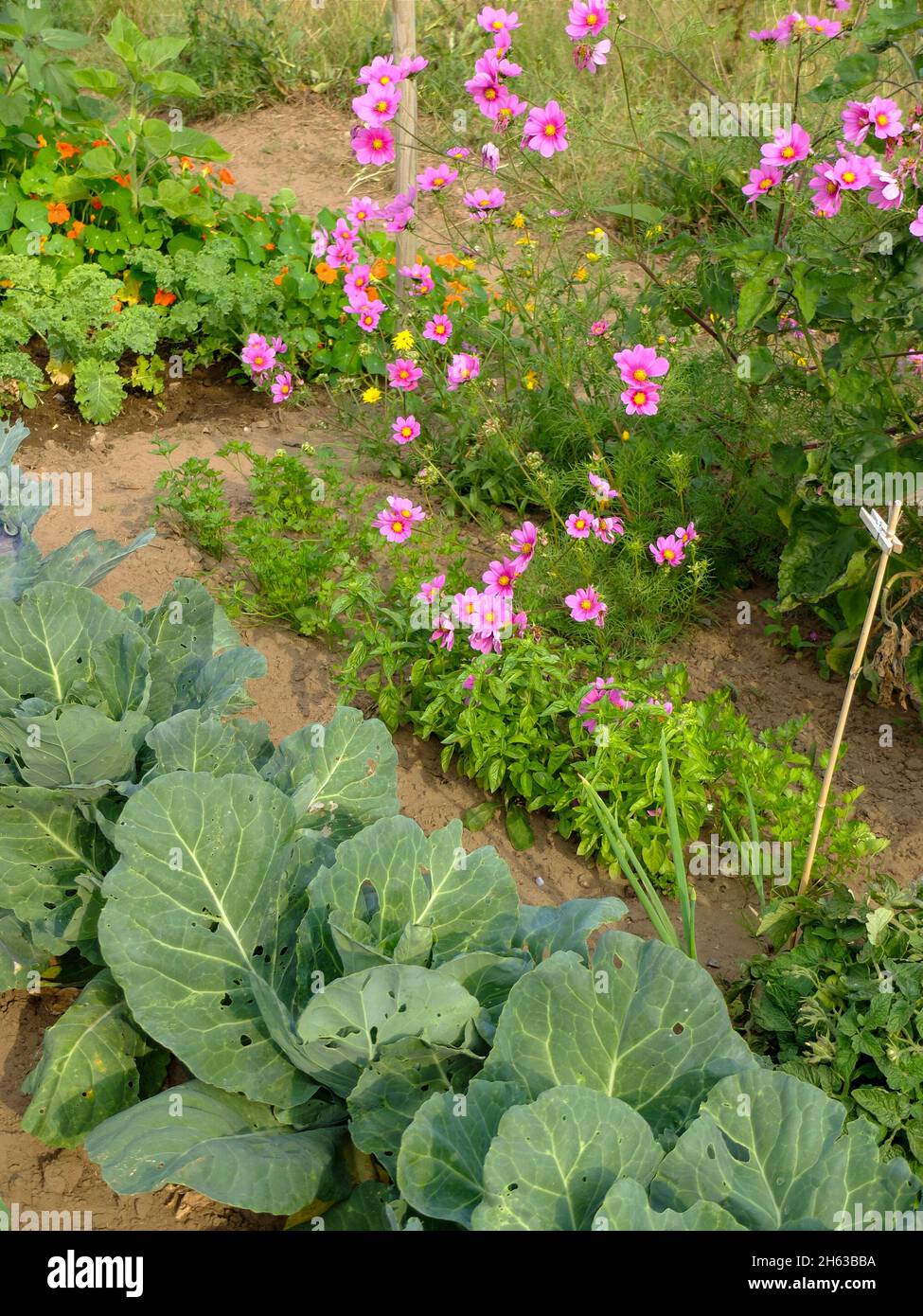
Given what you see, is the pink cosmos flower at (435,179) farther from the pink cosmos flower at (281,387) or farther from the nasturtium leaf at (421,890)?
the nasturtium leaf at (421,890)

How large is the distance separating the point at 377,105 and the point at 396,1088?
2.69 m

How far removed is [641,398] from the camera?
3.44 metres

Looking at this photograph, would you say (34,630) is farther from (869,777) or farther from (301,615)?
(869,777)

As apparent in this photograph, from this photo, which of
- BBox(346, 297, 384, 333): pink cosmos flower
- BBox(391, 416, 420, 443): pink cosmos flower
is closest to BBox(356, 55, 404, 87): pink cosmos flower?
BBox(346, 297, 384, 333): pink cosmos flower

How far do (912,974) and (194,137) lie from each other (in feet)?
14.4

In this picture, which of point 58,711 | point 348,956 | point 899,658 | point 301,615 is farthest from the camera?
point 301,615

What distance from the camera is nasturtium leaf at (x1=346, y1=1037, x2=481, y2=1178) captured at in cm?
195

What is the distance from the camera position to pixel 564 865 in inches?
127

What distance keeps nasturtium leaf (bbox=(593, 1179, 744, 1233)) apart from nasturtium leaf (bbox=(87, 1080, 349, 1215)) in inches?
22.0

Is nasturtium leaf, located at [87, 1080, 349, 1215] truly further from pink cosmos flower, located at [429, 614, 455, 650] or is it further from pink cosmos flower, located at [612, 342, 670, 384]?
pink cosmos flower, located at [612, 342, 670, 384]

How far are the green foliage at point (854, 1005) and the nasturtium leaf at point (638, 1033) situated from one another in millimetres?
495

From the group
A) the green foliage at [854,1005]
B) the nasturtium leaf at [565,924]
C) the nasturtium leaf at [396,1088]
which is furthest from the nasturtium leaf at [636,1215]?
the green foliage at [854,1005]

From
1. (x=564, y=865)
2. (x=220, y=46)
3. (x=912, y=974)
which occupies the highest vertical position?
(x=220, y=46)
